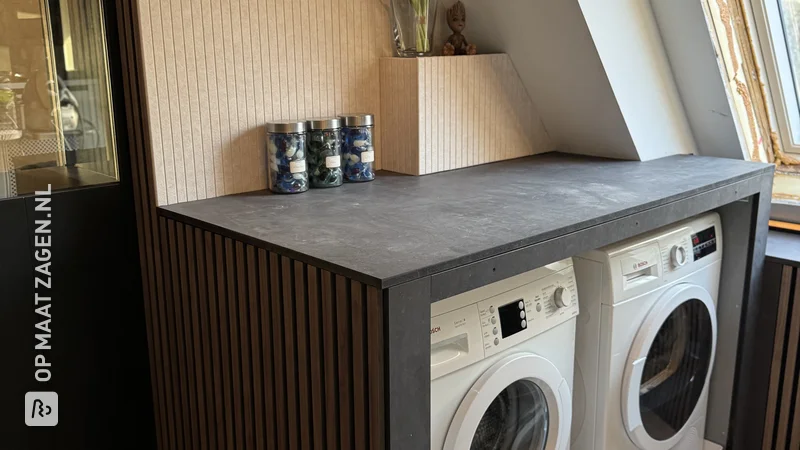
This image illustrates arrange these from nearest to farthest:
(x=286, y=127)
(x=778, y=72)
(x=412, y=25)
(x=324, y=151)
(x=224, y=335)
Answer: (x=224, y=335) < (x=286, y=127) < (x=324, y=151) < (x=412, y=25) < (x=778, y=72)

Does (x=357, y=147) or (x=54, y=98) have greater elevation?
(x=54, y=98)

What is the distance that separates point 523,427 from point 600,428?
31 centimetres

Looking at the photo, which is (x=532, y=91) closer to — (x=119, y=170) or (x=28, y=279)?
(x=119, y=170)

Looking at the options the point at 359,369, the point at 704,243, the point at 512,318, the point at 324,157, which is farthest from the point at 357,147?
the point at 704,243

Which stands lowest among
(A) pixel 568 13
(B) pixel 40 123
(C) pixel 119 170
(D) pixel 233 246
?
(D) pixel 233 246

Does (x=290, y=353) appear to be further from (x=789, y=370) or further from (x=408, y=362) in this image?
(x=789, y=370)

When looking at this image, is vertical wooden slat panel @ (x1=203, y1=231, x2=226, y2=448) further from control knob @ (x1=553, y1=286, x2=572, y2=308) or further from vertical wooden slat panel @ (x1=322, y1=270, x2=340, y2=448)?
control knob @ (x1=553, y1=286, x2=572, y2=308)

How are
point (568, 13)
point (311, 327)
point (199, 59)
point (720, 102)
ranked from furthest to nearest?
1. point (720, 102)
2. point (568, 13)
3. point (199, 59)
4. point (311, 327)

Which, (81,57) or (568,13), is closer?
(81,57)

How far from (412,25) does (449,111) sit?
28 centimetres

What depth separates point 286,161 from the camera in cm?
181

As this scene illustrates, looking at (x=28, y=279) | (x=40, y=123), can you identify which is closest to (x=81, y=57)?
(x=40, y=123)

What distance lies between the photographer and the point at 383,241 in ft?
4.56

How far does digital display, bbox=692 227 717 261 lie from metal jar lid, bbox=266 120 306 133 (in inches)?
47.2
